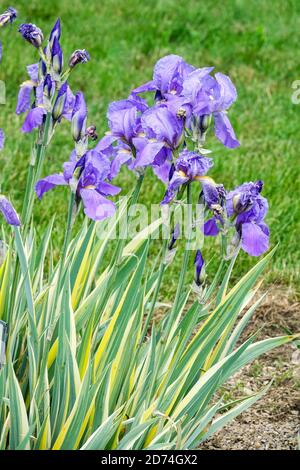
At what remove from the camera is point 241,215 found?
2.05 meters

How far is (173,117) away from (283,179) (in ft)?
8.39

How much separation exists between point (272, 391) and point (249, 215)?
4.05ft

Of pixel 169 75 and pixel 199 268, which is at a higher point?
pixel 169 75

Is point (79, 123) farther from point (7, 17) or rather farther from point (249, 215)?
point (249, 215)

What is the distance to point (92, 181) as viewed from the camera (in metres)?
2.02

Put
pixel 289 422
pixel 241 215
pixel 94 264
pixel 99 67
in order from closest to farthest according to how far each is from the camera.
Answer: pixel 241 215 → pixel 94 264 → pixel 289 422 → pixel 99 67

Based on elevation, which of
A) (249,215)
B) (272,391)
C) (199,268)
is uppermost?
(249,215)

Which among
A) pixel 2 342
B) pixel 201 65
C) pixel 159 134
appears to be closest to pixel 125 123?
pixel 159 134

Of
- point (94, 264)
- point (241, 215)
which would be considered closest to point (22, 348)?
point (94, 264)

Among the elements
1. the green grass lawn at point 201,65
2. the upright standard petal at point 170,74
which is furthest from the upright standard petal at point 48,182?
the green grass lawn at point 201,65

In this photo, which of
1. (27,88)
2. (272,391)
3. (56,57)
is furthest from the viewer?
(272,391)

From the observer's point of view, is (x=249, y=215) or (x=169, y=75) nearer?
(x=249, y=215)

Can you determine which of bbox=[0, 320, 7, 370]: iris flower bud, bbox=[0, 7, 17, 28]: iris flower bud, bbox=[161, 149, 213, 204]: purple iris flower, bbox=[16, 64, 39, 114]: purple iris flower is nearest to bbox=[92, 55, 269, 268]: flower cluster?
bbox=[161, 149, 213, 204]: purple iris flower
